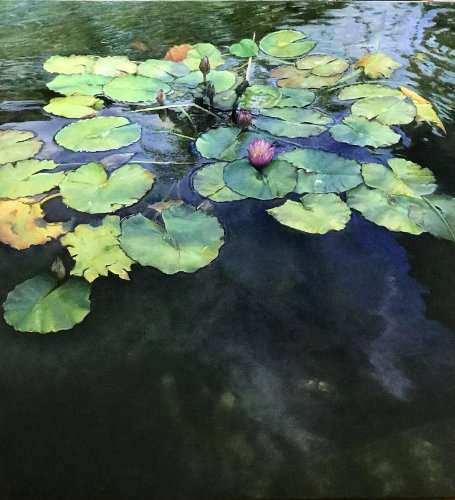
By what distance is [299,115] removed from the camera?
168 centimetres

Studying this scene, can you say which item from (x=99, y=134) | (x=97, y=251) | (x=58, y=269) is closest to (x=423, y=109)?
(x=99, y=134)

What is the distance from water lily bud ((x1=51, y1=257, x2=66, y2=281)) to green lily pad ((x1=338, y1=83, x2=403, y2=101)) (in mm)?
1381

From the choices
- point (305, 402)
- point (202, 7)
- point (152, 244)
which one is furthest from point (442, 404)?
point (202, 7)

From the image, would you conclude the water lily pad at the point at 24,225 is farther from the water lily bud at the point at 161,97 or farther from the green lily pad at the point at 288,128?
the green lily pad at the point at 288,128

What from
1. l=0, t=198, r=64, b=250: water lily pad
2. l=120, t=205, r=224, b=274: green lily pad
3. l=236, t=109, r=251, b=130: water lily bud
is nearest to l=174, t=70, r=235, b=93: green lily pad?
l=236, t=109, r=251, b=130: water lily bud

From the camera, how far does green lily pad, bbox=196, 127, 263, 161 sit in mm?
1475

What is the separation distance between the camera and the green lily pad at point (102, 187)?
1.28 metres

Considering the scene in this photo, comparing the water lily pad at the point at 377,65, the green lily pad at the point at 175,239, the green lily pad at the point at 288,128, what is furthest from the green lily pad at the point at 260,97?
the green lily pad at the point at 175,239

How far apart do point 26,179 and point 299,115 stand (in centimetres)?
105

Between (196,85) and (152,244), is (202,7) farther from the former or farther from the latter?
(152,244)

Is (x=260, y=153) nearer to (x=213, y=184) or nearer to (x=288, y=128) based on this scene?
(x=213, y=184)

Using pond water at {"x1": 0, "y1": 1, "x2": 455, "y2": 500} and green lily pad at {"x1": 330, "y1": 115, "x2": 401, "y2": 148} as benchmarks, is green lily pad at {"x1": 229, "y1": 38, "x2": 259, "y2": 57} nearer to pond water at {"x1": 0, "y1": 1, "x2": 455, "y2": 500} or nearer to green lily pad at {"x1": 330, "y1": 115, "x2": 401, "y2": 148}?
green lily pad at {"x1": 330, "y1": 115, "x2": 401, "y2": 148}

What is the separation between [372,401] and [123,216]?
860 millimetres

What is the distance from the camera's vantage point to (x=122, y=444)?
81 centimetres
